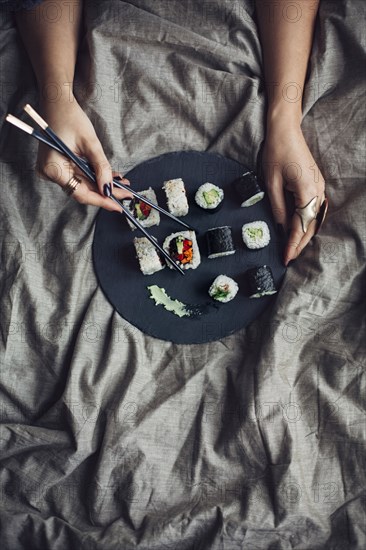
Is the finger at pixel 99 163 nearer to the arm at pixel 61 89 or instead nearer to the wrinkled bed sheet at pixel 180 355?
the arm at pixel 61 89

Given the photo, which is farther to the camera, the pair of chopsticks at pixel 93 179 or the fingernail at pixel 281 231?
the fingernail at pixel 281 231

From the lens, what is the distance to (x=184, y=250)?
182cm

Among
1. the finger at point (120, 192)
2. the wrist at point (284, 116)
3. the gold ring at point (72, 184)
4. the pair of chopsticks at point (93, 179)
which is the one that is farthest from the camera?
the wrist at point (284, 116)

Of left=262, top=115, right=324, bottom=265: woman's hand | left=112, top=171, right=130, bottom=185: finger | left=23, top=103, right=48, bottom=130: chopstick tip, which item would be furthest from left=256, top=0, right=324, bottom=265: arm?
left=23, top=103, right=48, bottom=130: chopstick tip

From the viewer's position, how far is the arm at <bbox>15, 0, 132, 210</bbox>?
174 cm

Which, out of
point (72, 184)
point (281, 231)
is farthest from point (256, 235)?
point (72, 184)

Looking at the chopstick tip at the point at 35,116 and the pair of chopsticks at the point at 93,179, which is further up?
the chopstick tip at the point at 35,116

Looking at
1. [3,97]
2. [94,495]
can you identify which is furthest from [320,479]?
[3,97]

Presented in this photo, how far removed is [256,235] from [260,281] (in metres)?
0.17

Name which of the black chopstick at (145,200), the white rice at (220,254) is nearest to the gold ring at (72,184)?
the black chopstick at (145,200)

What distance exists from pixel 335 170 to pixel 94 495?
134 centimetres

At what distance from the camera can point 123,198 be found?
1.85 meters

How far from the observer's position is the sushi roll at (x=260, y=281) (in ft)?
5.82

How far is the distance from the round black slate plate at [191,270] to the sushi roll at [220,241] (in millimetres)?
44
